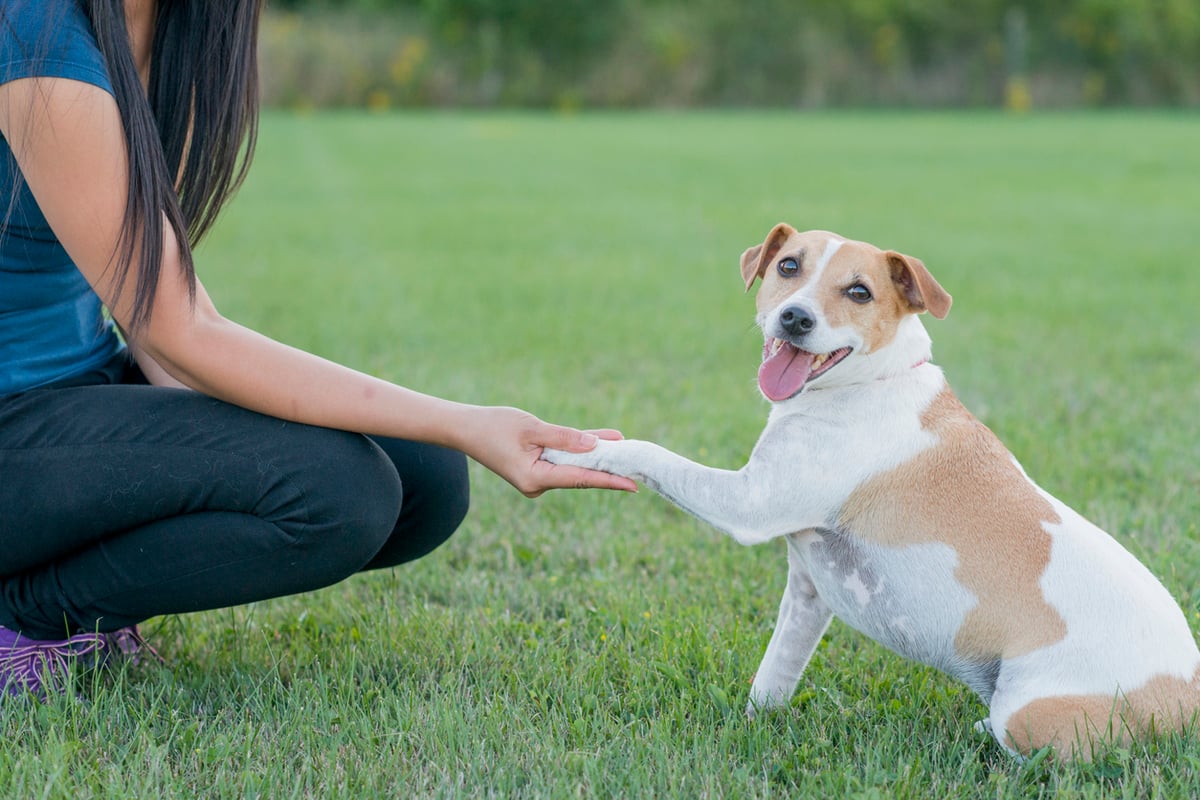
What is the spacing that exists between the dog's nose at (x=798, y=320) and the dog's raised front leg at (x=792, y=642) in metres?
0.44

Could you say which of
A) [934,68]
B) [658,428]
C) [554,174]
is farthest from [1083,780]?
[934,68]

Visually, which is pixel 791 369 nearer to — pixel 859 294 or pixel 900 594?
pixel 859 294

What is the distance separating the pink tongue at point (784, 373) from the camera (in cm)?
248

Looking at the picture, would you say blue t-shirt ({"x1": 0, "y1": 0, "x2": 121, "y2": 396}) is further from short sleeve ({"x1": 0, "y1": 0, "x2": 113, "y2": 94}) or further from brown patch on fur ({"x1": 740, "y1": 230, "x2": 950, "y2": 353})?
brown patch on fur ({"x1": 740, "y1": 230, "x2": 950, "y2": 353})

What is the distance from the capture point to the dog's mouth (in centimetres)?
248

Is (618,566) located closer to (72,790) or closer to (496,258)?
(72,790)

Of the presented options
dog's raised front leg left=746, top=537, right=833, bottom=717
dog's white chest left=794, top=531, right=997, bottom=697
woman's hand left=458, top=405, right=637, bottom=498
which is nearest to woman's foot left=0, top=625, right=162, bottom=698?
woman's hand left=458, top=405, right=637, bottom=498

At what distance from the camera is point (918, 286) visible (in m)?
2.55

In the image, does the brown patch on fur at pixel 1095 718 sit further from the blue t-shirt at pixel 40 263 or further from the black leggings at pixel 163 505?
the blue t-shirt at pixel 40 263

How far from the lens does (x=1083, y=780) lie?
2213 mm

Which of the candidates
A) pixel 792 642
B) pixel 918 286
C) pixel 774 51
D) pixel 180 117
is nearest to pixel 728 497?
pixel 792 642

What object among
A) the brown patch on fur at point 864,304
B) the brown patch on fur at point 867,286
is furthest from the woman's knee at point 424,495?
the brown patch on fur at point 864,304

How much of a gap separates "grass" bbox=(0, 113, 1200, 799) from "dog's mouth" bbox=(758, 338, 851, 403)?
0.66 m

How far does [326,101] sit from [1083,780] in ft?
96.3
